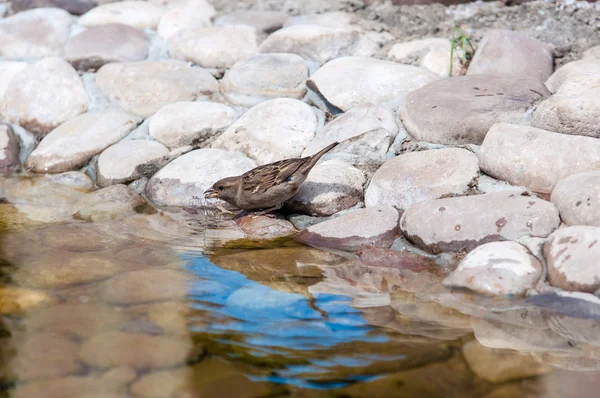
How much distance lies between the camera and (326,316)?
380cm

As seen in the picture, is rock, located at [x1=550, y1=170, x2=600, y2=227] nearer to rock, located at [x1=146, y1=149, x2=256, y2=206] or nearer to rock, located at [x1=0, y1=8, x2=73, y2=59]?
rock, located at [x1=146, y1=149, x2=256, y2=206]

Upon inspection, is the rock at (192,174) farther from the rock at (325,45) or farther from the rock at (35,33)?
the rock at (35,33)

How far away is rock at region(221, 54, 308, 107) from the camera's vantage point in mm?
7094

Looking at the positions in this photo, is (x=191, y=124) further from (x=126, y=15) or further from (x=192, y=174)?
(x=126, y=15)

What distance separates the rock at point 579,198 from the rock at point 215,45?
13.4 ft

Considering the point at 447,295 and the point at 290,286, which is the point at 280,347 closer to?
the point at 290,286

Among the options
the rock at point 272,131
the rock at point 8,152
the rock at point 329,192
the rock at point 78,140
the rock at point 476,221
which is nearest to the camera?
the rock at point 476,221

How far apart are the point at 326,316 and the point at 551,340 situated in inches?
45.6

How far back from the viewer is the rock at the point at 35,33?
28.0ft

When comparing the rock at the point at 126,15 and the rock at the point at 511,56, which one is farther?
the rock at the point at 126,15

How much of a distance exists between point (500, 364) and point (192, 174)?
12.3 feet

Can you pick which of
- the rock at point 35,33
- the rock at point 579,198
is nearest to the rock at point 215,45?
the rock at point 35,33

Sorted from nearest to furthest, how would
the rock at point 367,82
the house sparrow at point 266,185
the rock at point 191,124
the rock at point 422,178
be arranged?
the rock at point 422,178 < the house sparrow at point 266,185 < the rock at point 367,82 < the rock at point 191,124

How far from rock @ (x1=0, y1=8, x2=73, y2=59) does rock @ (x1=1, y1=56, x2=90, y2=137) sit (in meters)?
0.68
